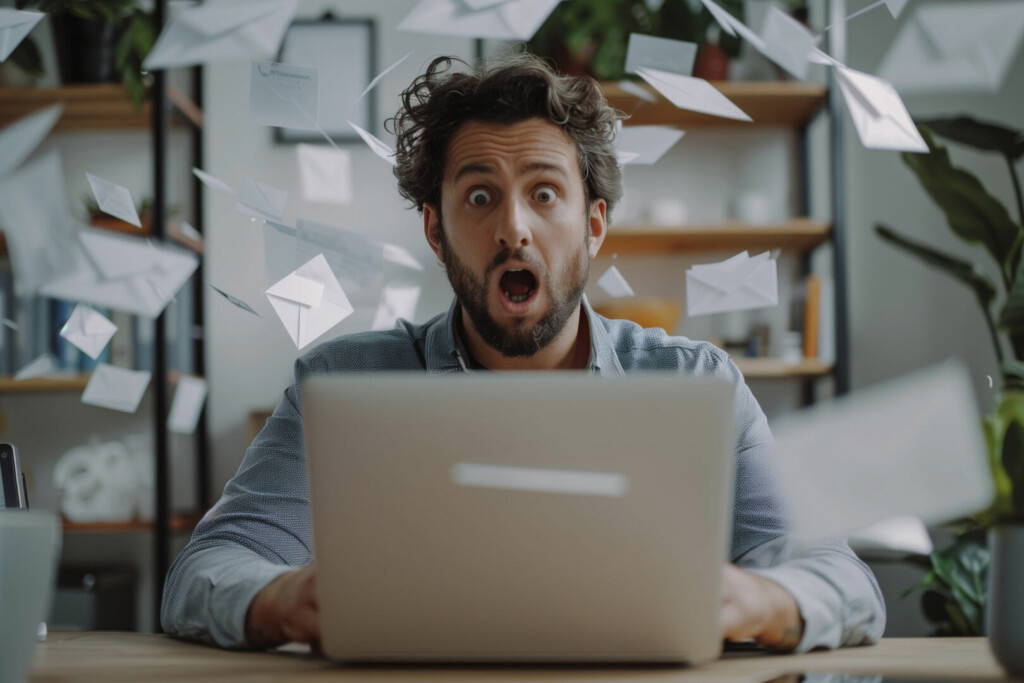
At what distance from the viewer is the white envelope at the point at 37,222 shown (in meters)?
1.02

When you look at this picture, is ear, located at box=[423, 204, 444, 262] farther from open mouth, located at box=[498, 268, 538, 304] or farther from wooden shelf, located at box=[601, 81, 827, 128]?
wooden shelf, located at box=[601, 81, 827, 128]

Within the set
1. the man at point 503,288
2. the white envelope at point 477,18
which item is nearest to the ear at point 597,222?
the man at point 503,288

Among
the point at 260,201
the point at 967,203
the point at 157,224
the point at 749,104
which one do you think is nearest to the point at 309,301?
the point at 260,201

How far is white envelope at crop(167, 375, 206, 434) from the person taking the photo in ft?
7.75

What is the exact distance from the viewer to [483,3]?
908 mm

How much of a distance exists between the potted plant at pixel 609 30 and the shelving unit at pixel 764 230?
82 mm

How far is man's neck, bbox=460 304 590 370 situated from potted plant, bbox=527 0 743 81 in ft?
3.66

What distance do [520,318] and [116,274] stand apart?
1.79ft

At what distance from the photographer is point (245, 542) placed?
1057mm

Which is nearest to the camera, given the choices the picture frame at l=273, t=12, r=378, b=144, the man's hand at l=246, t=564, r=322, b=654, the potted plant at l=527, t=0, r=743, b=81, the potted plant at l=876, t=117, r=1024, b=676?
the man's hand at l=246, t=564, r=322, b=654

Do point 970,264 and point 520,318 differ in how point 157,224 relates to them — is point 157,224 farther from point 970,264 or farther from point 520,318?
point 970,264

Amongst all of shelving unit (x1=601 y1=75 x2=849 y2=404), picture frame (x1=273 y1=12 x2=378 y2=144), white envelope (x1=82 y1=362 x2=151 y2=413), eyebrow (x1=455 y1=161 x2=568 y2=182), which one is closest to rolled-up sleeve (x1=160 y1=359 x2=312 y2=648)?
white envelope (x1=82 y1=362 x2=151 y2=413)

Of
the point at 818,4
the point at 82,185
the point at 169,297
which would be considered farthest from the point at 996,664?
the point at 82,185

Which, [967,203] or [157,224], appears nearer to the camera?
[967,203]
